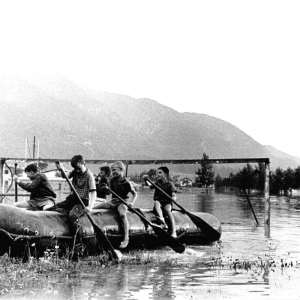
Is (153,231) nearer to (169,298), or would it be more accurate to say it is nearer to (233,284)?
(233,284)

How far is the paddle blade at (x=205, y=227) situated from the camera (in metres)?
15.8

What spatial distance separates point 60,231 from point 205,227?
4.53 m

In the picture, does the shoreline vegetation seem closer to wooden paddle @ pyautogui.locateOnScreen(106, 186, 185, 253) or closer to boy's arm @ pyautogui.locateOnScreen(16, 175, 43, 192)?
wooden paddle @ pyautogui.locateOnScreen(106, 186, 185, 253)

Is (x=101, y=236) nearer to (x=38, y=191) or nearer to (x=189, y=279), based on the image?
(x=38, y=191)

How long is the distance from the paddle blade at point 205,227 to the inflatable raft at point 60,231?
1358 millimetres

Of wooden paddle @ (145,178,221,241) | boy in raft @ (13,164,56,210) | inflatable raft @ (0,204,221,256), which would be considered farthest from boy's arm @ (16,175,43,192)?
wooden paddle @ (145,178,221,241)

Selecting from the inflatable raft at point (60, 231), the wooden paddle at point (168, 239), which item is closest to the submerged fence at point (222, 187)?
the inflatable raft at point (60, 231)

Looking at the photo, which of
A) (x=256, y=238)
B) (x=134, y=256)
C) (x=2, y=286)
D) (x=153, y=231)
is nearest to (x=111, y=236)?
(x=134, y=256)

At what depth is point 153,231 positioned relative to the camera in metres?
14.4

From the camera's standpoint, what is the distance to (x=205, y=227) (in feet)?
52.0

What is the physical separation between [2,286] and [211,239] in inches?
300

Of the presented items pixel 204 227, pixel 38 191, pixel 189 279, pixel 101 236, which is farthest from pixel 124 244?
pixel 204 227

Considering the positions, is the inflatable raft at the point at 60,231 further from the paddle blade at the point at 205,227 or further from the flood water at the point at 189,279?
the paddle blade at the point at 205,227

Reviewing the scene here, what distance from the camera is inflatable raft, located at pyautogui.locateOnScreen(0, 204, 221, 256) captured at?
38.3ft
